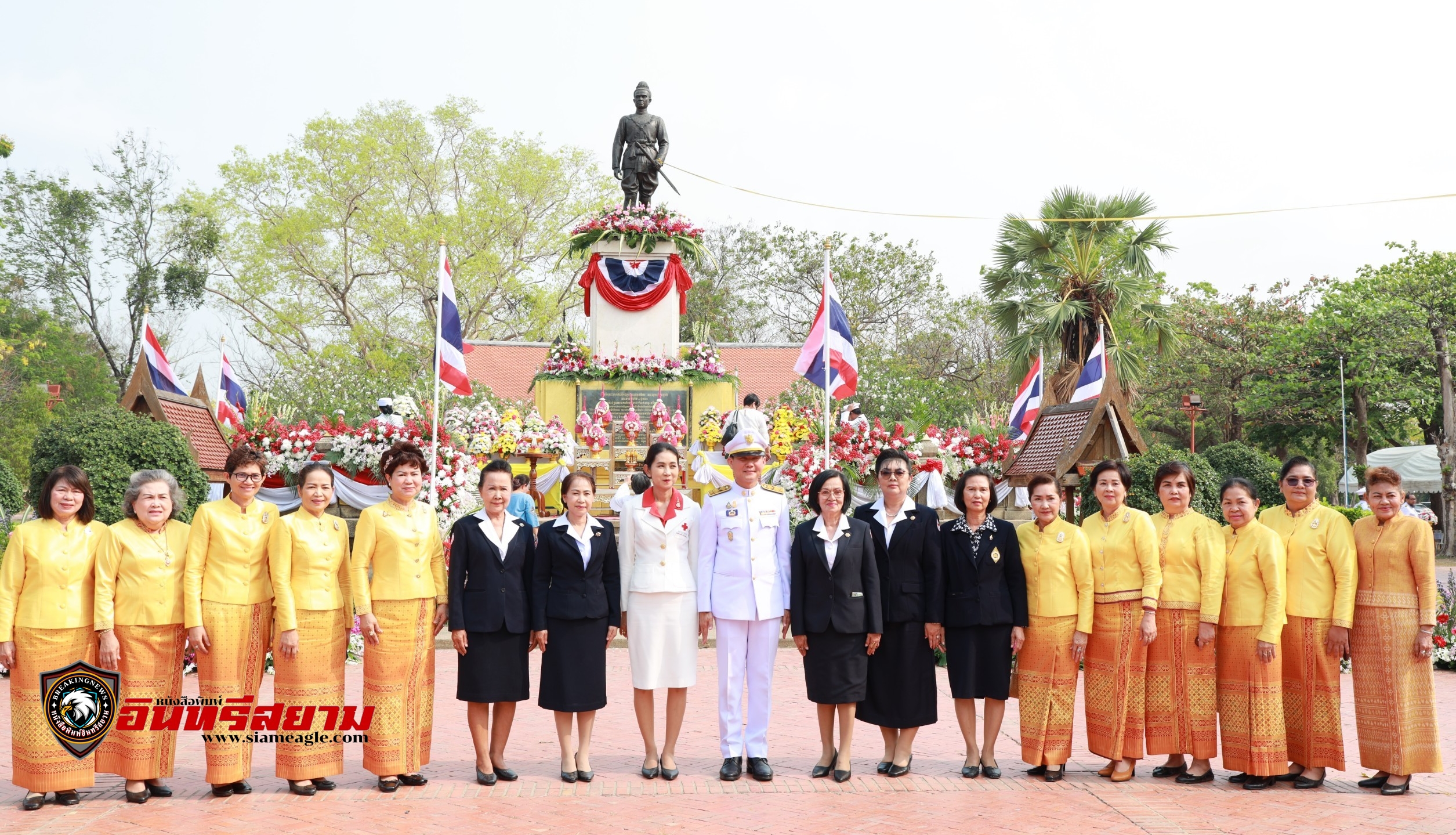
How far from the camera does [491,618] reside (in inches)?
223

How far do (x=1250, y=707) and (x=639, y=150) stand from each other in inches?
647

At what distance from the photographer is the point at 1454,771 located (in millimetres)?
6105

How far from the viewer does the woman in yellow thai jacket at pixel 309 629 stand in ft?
17.9

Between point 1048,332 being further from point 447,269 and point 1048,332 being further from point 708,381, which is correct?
point 447,269

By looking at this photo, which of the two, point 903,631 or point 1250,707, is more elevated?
point 903,631

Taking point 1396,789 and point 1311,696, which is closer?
point 1396,789

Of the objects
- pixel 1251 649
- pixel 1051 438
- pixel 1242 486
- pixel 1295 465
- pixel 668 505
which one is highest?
Result: pixel 1051 438

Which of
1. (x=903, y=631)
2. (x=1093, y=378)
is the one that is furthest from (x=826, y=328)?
(x=903, y=631)

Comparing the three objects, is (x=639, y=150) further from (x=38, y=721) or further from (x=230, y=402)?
(x=38, y=721)

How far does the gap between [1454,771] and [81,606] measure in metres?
7.27

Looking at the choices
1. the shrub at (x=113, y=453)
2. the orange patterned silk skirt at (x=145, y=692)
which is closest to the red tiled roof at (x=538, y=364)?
the shrub at (x=113, y=453)

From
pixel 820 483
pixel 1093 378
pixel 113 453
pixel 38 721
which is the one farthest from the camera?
pixel 1093 378

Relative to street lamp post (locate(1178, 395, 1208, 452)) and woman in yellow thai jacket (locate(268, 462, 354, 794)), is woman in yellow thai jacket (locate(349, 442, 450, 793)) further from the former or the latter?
street lamp post (locate(1178, 395, 1208, 452))

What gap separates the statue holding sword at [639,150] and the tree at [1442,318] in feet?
51.3
